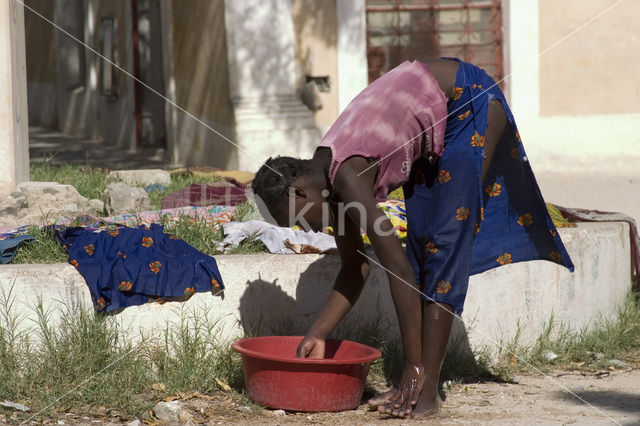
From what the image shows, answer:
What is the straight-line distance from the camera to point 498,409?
4.18 metres

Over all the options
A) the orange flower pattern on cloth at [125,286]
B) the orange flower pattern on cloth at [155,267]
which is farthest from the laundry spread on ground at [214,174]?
the orange flower pattern on cloth at [125,286]

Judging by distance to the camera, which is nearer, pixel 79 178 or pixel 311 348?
pixel 311 348

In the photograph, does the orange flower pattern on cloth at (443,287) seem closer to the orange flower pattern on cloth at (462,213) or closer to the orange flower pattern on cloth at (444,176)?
the orange flower pattern on cloth at (462,213)

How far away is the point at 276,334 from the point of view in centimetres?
465

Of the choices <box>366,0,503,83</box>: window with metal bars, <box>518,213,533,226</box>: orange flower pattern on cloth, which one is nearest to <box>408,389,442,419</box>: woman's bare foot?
<box>518,213,533,226</box>: orange flower pattern on cloth

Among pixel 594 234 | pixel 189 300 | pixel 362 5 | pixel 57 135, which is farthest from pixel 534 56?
pixel 57 135

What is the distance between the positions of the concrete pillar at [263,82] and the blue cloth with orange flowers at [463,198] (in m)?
A: 5.62

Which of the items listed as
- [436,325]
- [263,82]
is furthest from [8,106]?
[263,82]

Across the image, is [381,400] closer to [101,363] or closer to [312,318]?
[312,318]

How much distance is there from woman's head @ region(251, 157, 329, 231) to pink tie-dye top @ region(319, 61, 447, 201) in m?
0.09

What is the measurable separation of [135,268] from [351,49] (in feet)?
21.2

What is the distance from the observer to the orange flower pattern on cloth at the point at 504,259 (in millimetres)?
4258

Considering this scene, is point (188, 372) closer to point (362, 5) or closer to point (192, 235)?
point (192, 235)

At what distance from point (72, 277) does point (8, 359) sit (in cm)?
45
